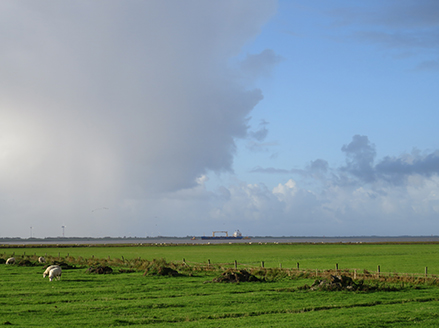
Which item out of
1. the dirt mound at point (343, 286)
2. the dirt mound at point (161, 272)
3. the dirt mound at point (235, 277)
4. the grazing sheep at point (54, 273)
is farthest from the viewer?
the dirt mound at point (161, 272)

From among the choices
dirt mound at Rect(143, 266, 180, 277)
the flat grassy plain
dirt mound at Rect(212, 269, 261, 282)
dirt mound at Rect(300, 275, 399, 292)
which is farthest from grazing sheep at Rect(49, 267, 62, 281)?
dirt mound at Rect(300, 275, 399, 292)

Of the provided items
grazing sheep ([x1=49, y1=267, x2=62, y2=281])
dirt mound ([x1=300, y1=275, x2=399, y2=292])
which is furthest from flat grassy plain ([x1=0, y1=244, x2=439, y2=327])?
dirt mound ([x1=300, y1=275, x2=399, y2=292])

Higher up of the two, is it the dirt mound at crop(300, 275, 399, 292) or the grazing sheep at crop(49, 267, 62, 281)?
the grazing sheep at crop(49, 267, 62, 281)

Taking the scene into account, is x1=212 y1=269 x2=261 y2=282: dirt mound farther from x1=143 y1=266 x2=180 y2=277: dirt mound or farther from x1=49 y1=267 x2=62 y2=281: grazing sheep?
x1=49 y1=267 x2=62 y2=281: grazing sheep

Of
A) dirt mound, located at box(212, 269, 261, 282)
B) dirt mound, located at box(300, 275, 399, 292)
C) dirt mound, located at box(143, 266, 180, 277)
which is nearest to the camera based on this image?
dirt mound, located at box(300, 275, 399, 292)

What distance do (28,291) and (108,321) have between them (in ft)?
51.7

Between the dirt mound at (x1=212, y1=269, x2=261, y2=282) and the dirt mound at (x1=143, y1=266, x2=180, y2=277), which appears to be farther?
the dirt mound at (x1=143, y1=266, x2=180, y2=277)

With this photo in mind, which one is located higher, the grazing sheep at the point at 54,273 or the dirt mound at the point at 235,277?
the grazing sheep at the point at 54,273

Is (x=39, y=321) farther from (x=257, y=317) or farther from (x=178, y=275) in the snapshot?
(x=178, y=275)

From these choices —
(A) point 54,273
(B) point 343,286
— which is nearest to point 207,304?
(B) point 343,286

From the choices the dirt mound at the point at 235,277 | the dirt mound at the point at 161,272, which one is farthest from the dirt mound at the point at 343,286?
the dirt mound at the point at 161,272

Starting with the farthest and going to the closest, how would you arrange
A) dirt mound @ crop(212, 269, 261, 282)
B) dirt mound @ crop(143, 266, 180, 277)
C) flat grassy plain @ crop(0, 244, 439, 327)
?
dirt mound @ crop(143, 266, 180, 277)
dirt mound @ crop(212, 269, 261, 282)
flat grassy plain @ crop(0, 244, 439, 327)

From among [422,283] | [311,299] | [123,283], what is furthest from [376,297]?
[123,283]

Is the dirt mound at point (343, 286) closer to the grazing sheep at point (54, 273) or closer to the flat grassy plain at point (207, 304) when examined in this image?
the flat grassy plain at point (207, 304)
